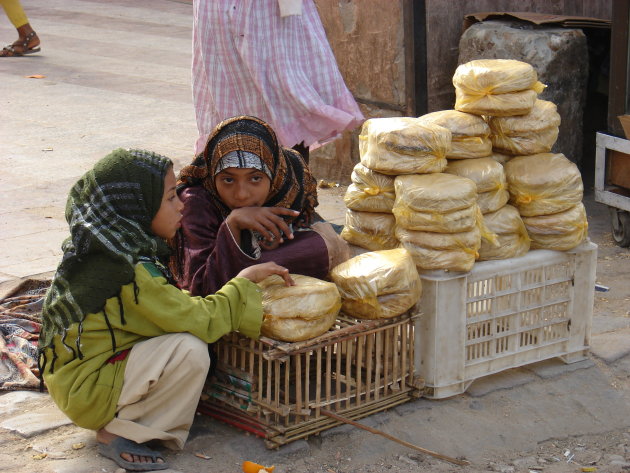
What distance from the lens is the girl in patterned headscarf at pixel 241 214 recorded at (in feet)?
11.3

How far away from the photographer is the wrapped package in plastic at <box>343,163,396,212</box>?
3.67 m

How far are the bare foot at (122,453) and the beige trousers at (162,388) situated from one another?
2cm

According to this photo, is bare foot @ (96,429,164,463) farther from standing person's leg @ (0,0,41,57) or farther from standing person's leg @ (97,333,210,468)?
standing person's leg @ (0,0,41,57)

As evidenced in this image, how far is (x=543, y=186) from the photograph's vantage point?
377cm

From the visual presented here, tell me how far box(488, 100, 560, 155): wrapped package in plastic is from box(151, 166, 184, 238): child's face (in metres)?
1.40

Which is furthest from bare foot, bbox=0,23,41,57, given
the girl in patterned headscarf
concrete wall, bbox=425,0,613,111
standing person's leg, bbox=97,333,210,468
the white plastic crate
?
standing person's leg, bbox=97,333,210,468

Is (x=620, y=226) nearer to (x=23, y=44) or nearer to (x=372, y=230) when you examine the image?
(x=372, y=230)

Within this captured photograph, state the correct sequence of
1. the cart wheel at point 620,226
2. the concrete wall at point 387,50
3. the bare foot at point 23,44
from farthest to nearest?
the bare foot at point 23,44 → the concrete wall at point 387,50 → the cart wheel at point 620,226

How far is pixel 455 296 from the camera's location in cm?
355

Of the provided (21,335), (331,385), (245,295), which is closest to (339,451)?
(331,385)

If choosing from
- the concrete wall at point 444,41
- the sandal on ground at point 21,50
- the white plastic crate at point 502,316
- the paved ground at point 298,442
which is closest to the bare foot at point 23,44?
the sandal on ground at point 21,50

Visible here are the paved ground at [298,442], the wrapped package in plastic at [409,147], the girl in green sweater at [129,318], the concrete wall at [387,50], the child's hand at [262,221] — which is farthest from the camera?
the concrete wall at [387,50]

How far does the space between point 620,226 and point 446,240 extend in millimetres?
2438

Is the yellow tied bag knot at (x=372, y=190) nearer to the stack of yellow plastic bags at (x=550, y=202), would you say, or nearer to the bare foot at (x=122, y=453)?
the stack of yellow plastic bags at (x=550, y=202)
